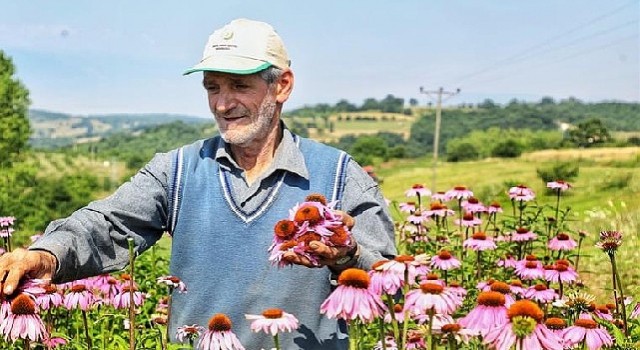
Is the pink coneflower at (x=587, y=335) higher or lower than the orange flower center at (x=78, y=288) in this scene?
higher

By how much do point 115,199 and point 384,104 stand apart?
445 ft

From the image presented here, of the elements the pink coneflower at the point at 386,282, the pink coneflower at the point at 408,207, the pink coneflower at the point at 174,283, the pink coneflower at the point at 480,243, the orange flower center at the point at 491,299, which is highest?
the pink coneflower at the point at 386,282

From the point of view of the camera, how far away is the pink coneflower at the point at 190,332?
2.03 metres

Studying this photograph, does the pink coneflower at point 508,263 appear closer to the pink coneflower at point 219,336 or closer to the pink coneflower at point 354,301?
the pink coneflower at point 219,336

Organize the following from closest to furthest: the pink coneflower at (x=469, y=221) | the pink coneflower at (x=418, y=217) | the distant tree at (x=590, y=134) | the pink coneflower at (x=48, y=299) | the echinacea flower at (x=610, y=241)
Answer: the pink coneflower at (x=48, y=299) → the echinacea flower at (x=610, y=241) → the pink coneflower at (x=469, y=221) → the pink coneflower at (x=418, y=217) → the distant tree at (x=590, y=134)

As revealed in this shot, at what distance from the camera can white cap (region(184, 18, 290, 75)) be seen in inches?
80.0

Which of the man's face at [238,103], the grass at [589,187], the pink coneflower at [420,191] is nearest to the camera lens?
the man's face at [238,103]

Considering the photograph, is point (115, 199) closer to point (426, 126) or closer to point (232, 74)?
point (232, 74)

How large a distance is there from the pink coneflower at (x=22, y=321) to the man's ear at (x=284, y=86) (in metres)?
0.91

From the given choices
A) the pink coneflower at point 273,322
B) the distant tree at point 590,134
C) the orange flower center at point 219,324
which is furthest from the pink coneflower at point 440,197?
the distant tree at point 590,134

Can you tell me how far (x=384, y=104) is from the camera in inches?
5384

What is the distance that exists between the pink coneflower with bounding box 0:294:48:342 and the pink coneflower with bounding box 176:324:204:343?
19.9 inches

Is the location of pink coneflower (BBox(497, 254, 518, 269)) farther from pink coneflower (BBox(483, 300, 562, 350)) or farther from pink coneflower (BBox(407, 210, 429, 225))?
pink coneflower (BBox(483, 300, 562, 350))

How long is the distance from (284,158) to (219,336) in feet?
1.89
